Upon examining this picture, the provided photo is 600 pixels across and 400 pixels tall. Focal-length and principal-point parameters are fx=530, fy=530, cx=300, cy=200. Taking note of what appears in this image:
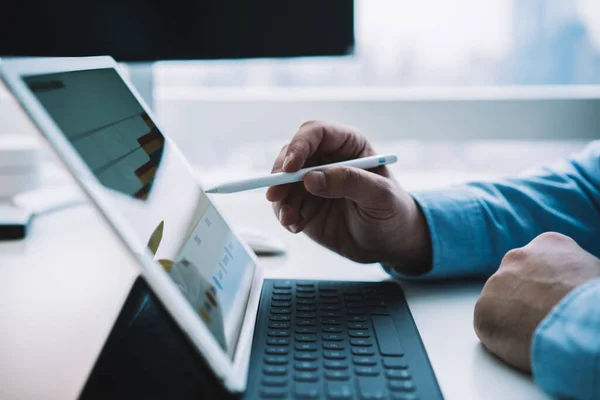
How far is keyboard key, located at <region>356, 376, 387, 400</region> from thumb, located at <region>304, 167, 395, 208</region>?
0.62 ft

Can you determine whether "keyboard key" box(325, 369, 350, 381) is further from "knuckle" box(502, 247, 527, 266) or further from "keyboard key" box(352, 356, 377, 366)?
"knuckle" box(502, 247, 527, 266)

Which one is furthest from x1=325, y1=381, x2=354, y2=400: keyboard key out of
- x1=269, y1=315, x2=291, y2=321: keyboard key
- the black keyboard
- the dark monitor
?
the dark monitor

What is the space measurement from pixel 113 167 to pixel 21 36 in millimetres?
335

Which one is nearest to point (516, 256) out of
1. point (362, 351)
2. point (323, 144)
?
point (362, 351)

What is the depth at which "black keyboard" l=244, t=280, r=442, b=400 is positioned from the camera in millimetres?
307

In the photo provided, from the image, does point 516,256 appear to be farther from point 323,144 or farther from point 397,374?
point 323,144

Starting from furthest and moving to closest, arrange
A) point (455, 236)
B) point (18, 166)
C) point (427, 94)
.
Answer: point (427, 94)
point (18, 166)
point (455, 236)

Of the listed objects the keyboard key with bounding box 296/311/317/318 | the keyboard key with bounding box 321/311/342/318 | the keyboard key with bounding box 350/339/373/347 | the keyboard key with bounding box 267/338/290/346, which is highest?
the keyboard key with bounding box 267/338/290/346

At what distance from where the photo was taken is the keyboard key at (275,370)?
A: 322 mm

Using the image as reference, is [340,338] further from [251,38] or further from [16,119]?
[16,119]

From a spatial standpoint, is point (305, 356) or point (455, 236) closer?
point (305, 356)

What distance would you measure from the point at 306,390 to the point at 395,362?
0.23 feet

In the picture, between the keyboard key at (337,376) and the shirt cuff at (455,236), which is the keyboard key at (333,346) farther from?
the shirt cuff at (455,236)

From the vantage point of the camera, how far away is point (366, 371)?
32 cm
